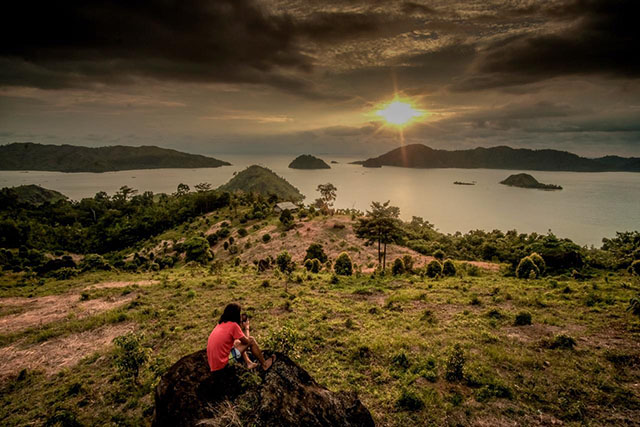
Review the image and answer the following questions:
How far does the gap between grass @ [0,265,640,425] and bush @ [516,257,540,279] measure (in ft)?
9.20

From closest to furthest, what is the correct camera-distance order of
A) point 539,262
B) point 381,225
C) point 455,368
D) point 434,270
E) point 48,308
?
point 455,368, point 48,308, point 539,262, point 434,270, point 381,225

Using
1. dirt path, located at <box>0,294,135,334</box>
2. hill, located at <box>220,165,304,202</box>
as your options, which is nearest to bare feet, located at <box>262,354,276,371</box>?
dirt path, located at <box>0,294,135,334</box>

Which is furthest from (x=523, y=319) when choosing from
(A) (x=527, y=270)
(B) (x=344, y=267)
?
(B) (x=344, y=267)

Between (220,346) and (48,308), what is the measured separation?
23892mm

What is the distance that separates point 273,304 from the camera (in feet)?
59.7

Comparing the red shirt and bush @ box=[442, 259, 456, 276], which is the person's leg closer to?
the red shirt

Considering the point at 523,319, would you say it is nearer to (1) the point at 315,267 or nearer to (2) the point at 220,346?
(2) the point at 220,346

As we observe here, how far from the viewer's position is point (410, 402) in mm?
8750

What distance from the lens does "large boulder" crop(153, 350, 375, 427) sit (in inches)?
220

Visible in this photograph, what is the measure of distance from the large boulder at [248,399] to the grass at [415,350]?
2035 mm

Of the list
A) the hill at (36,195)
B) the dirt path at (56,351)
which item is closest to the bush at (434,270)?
the dirt path at (56,351)

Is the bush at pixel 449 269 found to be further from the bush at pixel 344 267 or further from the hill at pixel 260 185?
the hill at pixel 260 185

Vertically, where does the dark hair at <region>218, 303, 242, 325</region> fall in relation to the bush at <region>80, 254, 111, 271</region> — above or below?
above

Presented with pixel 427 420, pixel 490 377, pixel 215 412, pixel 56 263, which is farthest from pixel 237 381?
pixel 56 263
